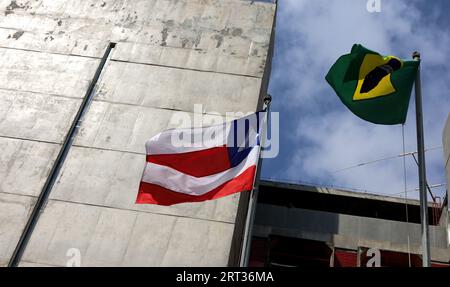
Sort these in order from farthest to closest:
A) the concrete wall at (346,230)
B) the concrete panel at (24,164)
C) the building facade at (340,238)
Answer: the concrete wall at (346,230) < the building facade at (340,238) < the concrete panel at (24,164)

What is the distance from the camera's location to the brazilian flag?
995 cm

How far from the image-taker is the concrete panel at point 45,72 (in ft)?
56.6

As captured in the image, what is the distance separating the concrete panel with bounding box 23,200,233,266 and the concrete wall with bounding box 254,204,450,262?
26.5 ft

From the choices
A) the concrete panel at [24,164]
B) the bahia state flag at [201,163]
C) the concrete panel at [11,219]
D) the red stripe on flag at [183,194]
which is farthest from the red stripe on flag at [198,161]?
the concrete panel at [24,164]

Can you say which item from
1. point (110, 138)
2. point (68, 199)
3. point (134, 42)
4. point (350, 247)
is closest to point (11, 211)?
point (68, 199)

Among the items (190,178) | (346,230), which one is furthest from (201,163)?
(346,230)

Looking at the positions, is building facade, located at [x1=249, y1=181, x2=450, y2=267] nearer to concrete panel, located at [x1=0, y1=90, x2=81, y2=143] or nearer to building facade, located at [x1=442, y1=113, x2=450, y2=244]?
building facade, located at [x1=442, y1=113, x2=450, y2=244]

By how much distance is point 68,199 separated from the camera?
1479 centimetres

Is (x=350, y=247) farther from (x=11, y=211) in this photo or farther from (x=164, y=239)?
(x=11, y=211)

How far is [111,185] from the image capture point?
15070mm

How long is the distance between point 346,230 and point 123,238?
1248 centimetres

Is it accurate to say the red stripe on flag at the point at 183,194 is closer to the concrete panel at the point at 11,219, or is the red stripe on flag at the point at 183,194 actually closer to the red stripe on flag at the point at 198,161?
the red stripe on flag at the point at 198,161

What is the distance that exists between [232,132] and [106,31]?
35.0ft

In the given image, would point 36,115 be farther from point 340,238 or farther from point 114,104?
point 340,238
